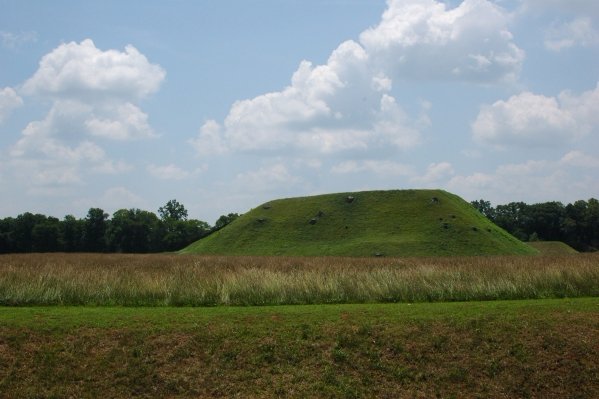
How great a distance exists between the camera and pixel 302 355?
13.2 meters

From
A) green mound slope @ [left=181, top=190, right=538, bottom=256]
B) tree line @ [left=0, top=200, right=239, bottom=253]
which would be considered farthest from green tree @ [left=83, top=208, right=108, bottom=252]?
green mound slope @ [left=181, top=190, right=538, bottom=256]

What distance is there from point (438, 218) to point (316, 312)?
62.7 m

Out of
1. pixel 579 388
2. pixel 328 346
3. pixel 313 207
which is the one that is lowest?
pixel 579 388

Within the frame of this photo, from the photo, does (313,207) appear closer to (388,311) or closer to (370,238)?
(370,238)

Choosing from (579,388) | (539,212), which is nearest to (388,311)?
(579,388)

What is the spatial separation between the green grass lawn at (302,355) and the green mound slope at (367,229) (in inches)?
1994

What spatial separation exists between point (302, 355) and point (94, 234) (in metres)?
112

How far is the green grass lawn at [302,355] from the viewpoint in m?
12.3

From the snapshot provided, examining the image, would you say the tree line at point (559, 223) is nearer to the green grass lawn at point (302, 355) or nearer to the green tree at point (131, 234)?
the green tree at point (131, 234)

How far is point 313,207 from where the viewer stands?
88.9 metres

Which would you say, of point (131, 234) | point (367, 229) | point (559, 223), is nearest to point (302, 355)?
point (367, 229)

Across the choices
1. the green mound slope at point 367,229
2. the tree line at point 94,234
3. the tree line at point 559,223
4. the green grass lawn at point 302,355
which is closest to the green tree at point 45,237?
the tree line at point 94,234

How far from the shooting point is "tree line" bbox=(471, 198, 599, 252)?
119 meters

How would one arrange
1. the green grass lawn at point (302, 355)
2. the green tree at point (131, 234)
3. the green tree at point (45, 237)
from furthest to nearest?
the green tree at point (131, 234) → the green tree at point (45, 237) → the green grass lawn at point (302, 355)
